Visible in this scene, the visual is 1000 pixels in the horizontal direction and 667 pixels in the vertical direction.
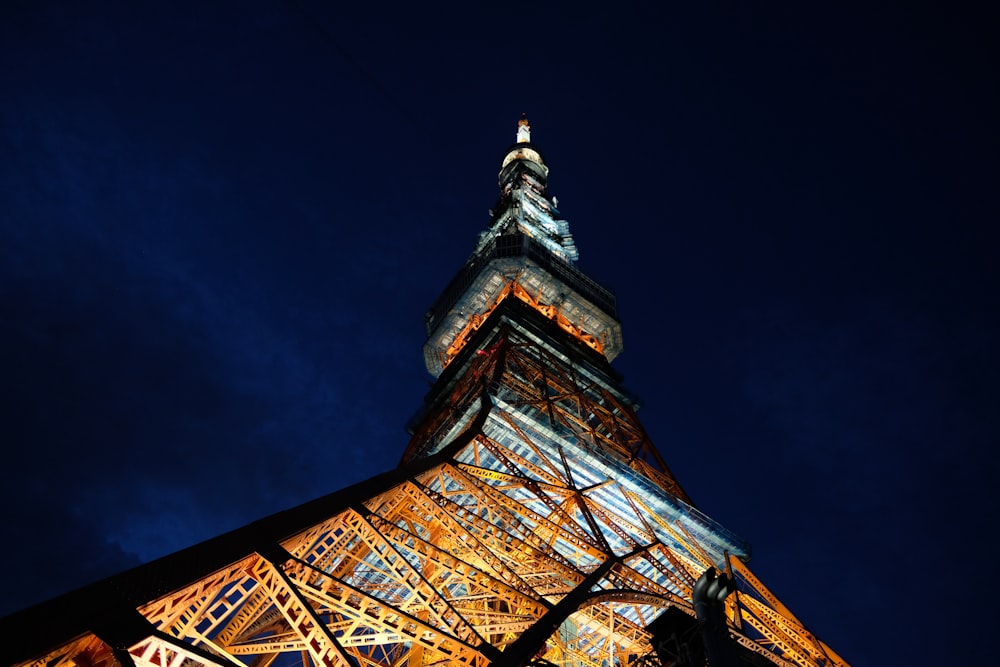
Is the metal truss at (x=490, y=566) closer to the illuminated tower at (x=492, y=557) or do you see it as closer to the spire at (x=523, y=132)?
the illuminated tower at (x=492, y=557)

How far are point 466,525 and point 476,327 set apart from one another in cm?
1826

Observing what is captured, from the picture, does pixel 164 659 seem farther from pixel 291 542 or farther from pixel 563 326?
pixel 563 326

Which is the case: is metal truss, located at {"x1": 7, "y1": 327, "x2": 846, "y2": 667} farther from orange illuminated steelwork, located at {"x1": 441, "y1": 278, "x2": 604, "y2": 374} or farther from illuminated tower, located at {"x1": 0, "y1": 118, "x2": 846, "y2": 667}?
orange illuminated steelwork, located at {"x1": 441, "y1": 278, "x2": 604, "y2": 374}

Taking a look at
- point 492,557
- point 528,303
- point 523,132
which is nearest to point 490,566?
point 492,557

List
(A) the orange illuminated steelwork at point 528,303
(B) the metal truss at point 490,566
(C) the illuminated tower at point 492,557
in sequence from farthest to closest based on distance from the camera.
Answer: (A) the orange illuminated steelwork at point 528,303 < (B) the metal truss at point 490,566 < (C) the illuminated tower at point 492,557

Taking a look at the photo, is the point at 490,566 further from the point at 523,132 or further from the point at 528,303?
the point at 523,132

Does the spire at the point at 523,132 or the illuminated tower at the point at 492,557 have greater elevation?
the spire at the point at 523,132

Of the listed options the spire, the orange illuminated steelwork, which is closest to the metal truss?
the orange illuminated steelwork

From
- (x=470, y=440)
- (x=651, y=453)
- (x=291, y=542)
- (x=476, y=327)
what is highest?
(x=476, y=327)

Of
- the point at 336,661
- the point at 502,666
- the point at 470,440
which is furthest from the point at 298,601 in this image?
the point at 470,440

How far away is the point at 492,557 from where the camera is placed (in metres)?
11.9

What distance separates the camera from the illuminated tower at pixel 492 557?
7.13m

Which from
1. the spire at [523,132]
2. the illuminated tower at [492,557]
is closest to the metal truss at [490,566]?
the illuminated tower at [492,557]

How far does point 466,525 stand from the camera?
13703 millimetres
